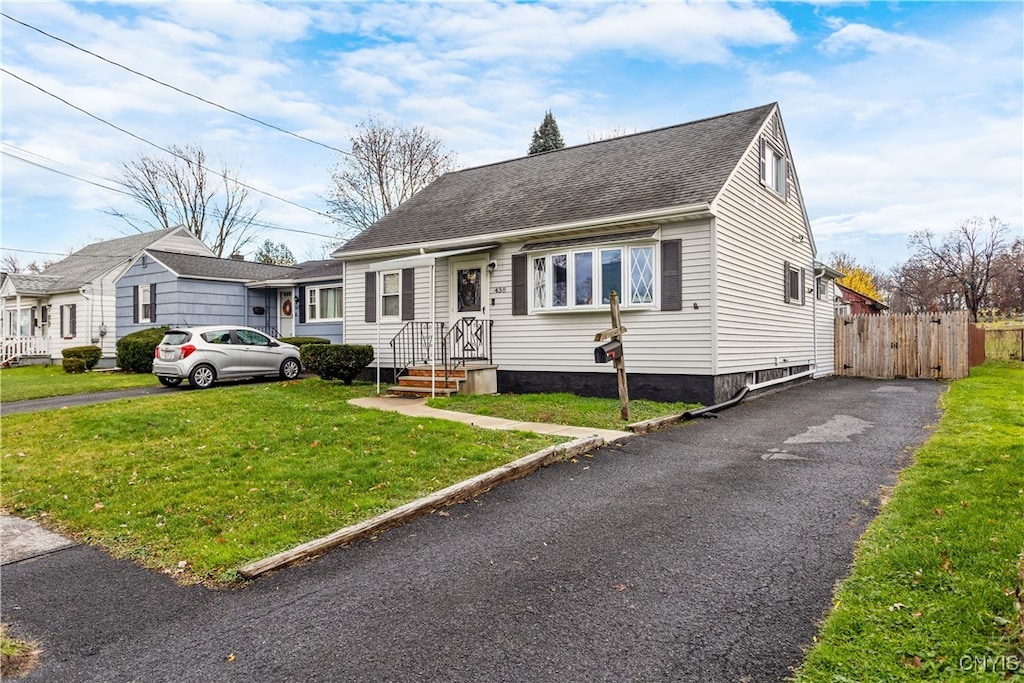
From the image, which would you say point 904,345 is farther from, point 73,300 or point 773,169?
point 73,300

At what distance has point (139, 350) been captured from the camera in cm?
1814

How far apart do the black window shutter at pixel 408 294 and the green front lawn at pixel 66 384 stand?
7.03 metres

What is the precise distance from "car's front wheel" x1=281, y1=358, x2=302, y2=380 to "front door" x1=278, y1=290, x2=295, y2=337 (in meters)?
5.92

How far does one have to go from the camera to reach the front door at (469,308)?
1300cm

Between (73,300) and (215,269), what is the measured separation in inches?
298

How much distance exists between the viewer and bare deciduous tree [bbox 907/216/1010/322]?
1171 inches

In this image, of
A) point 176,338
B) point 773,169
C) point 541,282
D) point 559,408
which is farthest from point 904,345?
point 176,338

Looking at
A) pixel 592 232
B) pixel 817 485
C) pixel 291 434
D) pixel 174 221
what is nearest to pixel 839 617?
pixel 817 485

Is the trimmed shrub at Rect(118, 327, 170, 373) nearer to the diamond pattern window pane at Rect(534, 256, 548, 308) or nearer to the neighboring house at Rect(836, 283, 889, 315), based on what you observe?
the diamond pattern window pane at Rect(534, 256, 548, 308)

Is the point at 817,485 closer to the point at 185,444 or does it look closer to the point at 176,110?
the point at 185,444

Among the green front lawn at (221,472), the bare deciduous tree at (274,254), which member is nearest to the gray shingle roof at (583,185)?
the green front lawn at (221,472)

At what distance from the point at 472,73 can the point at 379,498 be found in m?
12.3

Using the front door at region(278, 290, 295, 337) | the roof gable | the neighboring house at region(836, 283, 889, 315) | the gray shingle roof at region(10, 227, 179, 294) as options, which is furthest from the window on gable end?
the gray shingle roof at region(10, 227, 179, 294)

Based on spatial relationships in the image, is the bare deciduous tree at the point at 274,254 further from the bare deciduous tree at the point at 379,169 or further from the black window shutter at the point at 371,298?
the black window shutter at the point at 371,298
